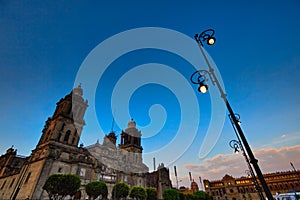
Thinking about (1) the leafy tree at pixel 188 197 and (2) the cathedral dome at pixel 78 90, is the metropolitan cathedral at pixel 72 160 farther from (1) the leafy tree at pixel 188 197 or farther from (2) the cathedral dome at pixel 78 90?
(1) the leafy tree at pixel 188 197

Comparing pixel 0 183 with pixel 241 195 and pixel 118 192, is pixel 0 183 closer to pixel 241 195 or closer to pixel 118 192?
pixel 118 192

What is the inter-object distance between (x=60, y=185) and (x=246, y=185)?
237ft

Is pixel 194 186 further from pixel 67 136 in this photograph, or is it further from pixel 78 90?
pixel 78 90

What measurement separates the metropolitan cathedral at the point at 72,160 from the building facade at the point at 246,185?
33.3 meters

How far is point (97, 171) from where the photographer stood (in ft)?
113

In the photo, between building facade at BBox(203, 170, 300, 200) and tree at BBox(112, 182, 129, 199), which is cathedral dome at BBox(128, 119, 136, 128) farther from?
building facade at BBox(203, 170, 300, 200)

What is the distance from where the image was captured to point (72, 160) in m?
31.5

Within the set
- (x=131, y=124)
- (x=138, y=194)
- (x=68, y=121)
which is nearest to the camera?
(x=138, y=194)

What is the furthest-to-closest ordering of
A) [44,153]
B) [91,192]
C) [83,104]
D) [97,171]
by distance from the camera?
[83,104], [97,171], [44,153], [91,192]

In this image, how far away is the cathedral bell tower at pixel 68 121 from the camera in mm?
33562

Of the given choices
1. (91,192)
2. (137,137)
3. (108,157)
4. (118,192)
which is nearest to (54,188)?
(91,192)

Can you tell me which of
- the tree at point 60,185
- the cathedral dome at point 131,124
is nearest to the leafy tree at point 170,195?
the cathedral dome at point 131,124

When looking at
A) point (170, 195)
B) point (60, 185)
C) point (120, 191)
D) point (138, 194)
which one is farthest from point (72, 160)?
point (170, 195)

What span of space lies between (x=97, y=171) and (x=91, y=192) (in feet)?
27.6
